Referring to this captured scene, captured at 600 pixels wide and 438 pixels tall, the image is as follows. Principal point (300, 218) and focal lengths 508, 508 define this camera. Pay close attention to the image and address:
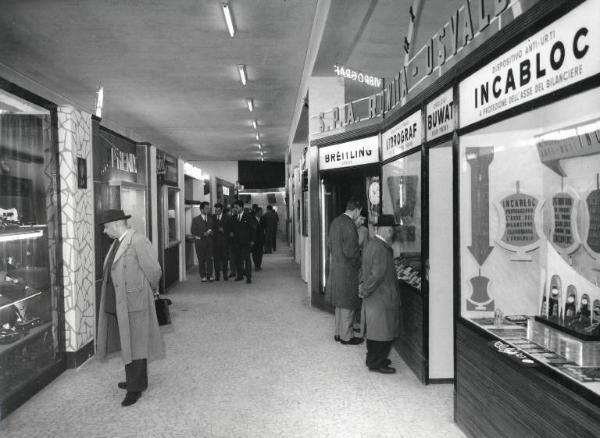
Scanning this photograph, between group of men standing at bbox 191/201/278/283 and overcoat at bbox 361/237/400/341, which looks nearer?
overcoat at bbox 361/237/400/341

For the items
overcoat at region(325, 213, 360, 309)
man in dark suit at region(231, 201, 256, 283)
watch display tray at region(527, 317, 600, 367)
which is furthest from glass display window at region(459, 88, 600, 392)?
man in dark suit at region(231, 201, 256, 283)

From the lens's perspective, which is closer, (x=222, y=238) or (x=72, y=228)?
(x=72, y=228)

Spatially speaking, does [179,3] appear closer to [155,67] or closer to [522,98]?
[155,67]

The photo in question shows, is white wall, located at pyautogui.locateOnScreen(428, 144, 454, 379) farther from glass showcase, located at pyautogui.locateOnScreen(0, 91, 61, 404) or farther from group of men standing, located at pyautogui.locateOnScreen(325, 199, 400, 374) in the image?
glass showcase, located at pyautogui.locateOnScreen(0, 91, 61, 404)

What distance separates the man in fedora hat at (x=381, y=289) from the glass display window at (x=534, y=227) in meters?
0.95

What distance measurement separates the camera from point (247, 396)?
394 cm

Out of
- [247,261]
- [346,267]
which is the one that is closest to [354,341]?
[346,267]

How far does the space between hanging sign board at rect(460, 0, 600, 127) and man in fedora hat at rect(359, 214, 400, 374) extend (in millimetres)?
1444

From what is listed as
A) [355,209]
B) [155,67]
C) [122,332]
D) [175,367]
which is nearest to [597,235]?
[355,209]

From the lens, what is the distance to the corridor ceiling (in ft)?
21.0

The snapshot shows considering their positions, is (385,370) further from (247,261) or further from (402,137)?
(247,261)

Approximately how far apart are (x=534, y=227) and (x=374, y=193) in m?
3.21

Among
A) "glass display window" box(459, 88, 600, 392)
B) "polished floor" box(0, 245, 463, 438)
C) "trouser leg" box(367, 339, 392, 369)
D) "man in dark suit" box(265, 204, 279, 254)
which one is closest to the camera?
"glass display window" box(459, 88, 600, 392)

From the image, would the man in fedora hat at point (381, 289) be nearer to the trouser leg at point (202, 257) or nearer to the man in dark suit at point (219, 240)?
the man in dark suit at point (219, 240)
